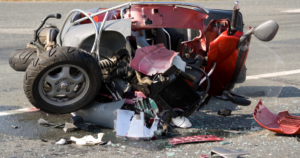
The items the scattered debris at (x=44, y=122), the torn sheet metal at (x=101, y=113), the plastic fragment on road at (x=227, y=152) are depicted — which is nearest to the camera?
the plastic fragment on road at (x=227, y=152)

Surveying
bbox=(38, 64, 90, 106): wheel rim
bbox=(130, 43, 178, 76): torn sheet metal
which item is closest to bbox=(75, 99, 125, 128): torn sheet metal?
bbox=(38, 64, 90, 106): wheel rim

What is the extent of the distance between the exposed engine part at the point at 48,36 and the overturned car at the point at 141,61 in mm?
20

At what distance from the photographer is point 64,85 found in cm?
468

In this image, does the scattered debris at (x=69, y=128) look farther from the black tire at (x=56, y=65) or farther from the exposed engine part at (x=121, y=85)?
the exposed engine part at (x=121, y=85)

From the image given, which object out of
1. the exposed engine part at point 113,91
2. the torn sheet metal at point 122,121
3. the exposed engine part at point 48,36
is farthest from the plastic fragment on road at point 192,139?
the exposed engine part at point 48,36

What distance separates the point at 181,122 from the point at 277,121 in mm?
1220

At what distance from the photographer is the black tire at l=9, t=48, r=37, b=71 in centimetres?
616

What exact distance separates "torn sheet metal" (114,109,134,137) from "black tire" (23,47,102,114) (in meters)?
0.42

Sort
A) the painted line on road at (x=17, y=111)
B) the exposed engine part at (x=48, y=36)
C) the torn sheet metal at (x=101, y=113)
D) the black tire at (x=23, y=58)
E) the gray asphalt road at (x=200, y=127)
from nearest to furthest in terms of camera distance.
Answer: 1. the gray asphalt road at (x=200, y=127)
2. the torn sheet metal at (x=101, y=113)
3. the painted line on road at (x=17, y=111)
4. the exposed engine part at (x=48, y=36)
5. the black tire at (x=23, y=58)

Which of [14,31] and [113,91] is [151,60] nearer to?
[113,91]

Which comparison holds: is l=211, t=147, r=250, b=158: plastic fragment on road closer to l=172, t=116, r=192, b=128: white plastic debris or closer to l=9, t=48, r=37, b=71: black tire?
l=172, t=116, r=192, b=128: white plastic debris

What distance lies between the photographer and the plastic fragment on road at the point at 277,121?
181 inches

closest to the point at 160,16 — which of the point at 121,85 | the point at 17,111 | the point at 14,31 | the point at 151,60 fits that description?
the point at 151,60

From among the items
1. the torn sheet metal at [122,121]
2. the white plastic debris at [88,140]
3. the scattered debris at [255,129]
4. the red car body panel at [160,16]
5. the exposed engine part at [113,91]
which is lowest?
the scattered debris at [255,129]
